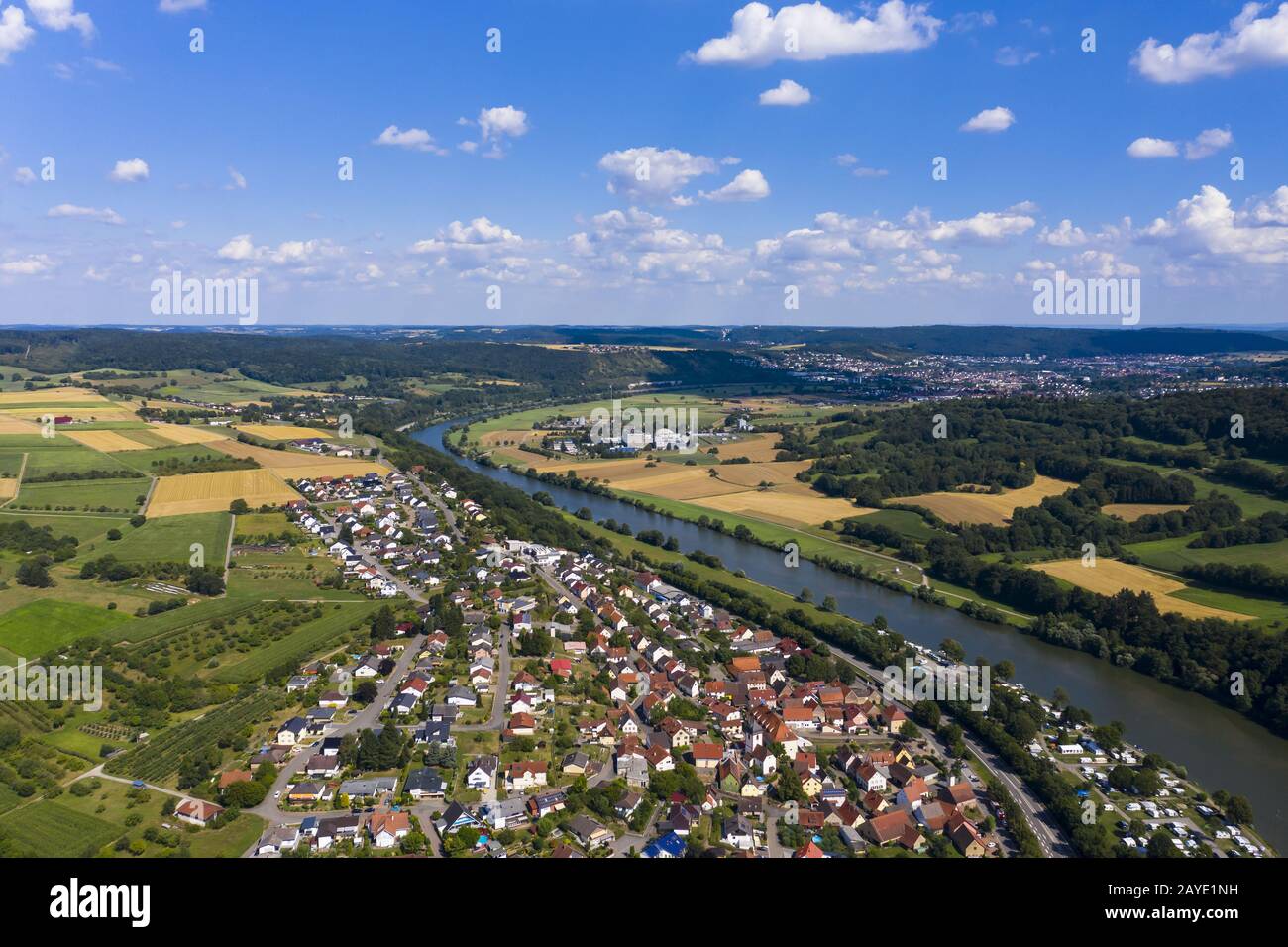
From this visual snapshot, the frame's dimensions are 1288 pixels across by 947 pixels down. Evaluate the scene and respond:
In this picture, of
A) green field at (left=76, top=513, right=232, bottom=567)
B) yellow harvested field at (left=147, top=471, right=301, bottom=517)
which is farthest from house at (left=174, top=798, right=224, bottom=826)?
yellow harvested field at (left=147, top=471, right=301, bottom=517)

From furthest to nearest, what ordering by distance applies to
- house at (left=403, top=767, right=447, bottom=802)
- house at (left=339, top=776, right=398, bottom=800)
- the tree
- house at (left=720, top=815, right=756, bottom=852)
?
the tree, house at (left=403, top=767, right=447, bottom=802), house at (left=339, top=776, right=398, bottom=800), house at (left=720, top=815, right=756, bottom=852)

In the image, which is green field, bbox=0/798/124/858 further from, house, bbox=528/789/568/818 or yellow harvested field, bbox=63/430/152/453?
yellow harvested field, bbox=63/430/152/453

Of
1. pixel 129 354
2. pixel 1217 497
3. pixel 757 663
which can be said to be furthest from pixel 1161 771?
pixel 129 354

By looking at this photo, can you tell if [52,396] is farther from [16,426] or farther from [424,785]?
[424,785]

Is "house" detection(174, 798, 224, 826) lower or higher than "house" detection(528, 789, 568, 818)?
higher

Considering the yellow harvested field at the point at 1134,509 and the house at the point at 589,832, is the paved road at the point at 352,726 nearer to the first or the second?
the house at the point at 589,832

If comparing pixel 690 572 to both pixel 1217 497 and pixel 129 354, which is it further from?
pixel 129 354
